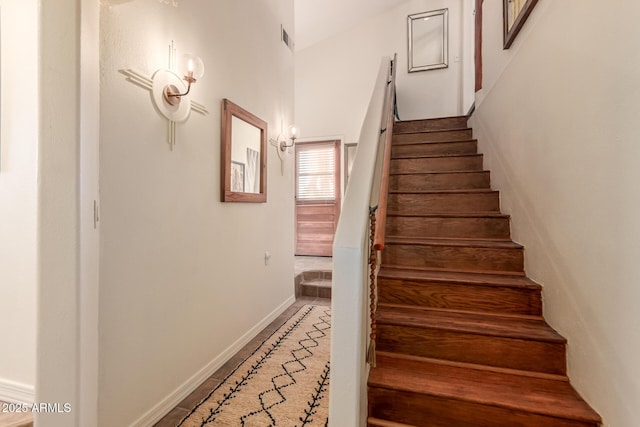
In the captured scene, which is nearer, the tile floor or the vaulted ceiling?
the tile floor

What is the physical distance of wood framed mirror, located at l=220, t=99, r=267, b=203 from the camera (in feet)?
7.37

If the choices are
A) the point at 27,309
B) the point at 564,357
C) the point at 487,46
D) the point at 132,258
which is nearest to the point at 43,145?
the point at 132,258

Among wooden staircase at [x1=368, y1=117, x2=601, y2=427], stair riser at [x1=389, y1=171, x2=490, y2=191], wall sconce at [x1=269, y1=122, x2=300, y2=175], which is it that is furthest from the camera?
wall sconce at [x1=269, y1=122, x2=300, y2=175]

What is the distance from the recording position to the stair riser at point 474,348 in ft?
4.80

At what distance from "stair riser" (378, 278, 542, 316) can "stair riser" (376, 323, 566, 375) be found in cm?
26

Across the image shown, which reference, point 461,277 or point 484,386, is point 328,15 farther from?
point 484,386

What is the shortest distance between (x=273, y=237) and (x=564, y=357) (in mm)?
2414

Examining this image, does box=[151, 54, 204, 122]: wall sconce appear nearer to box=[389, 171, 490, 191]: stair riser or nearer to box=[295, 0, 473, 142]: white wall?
box=[389, 171, 490, 191]: stair riser

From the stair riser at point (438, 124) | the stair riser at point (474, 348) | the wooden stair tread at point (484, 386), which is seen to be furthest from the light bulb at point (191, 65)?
the stair riser at point (438, 124)

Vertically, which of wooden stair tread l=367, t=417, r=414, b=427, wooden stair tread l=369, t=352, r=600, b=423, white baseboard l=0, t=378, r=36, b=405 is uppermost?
wooden stair tread l=369, t=352, r=600, b=423

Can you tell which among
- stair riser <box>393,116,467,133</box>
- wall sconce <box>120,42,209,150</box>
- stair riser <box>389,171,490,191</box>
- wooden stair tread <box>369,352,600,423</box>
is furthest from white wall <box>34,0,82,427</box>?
stair riser <box>393,116,467,133</box>

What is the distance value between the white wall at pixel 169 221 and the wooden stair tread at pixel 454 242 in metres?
1.28

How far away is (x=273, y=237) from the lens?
314 centimetres

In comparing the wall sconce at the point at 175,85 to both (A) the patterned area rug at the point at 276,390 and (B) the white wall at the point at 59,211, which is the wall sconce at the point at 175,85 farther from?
(A) the patterned area rug at the point at 276,390
